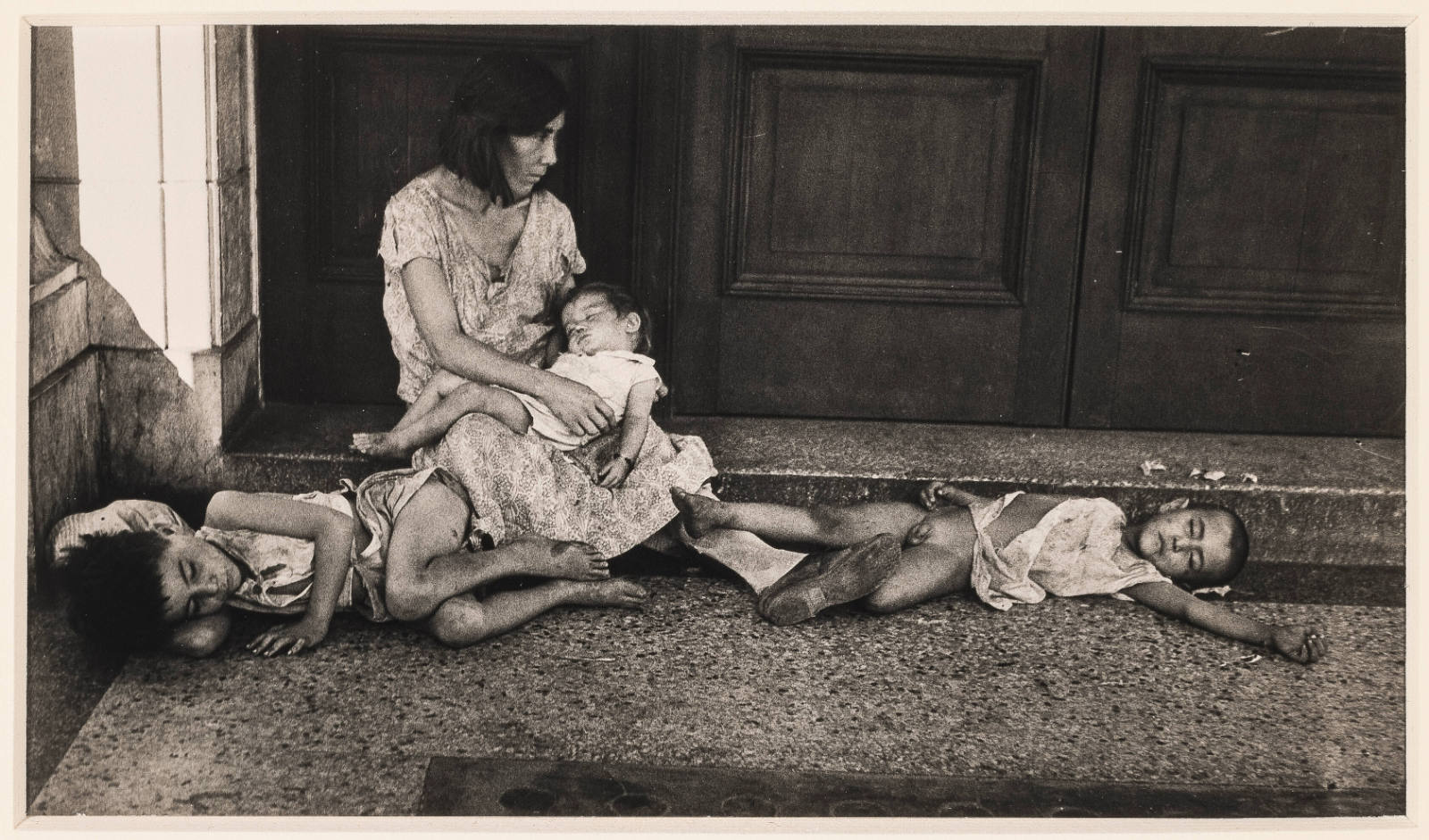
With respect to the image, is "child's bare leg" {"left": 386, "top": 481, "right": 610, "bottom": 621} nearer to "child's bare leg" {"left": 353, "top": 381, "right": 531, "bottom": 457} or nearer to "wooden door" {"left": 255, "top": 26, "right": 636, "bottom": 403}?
"child's bare leg" {"left": 353, "top": 381, "right": 531, "bottom": 457}

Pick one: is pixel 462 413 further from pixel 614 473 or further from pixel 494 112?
pixel 494 112

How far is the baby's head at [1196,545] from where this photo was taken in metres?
3.36

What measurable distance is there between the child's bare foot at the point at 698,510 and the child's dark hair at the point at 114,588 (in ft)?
3.78

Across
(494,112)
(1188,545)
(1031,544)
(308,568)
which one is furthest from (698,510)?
(1188,545)

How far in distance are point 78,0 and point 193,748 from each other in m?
1.50

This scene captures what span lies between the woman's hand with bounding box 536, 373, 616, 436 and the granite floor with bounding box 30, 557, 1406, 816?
1.42 feet

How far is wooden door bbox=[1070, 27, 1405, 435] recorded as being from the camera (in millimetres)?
3627

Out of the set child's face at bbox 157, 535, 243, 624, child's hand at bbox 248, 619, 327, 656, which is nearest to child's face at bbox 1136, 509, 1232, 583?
child's hand at bbox 248, 619, 327, 656

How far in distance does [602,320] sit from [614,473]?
0.37 m

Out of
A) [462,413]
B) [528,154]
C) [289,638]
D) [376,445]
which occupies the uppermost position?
[528,154]

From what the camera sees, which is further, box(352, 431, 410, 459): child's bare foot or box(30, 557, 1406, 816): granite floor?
box(352, 431, 410, 459): child's bare foot

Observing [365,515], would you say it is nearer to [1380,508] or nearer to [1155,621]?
[1155,621]

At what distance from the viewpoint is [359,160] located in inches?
143

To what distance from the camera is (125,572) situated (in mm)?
2799
